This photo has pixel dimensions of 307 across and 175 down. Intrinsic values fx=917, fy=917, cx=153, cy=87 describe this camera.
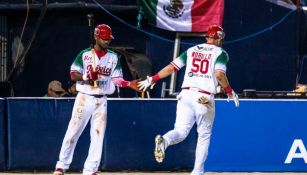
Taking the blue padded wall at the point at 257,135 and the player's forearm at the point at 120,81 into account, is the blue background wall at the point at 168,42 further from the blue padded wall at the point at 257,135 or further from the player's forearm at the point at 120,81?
the player's forearm at the point at 120,81

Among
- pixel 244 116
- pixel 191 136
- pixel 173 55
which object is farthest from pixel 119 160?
pixel 173 55

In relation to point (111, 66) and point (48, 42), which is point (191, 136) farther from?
point (48, 42)

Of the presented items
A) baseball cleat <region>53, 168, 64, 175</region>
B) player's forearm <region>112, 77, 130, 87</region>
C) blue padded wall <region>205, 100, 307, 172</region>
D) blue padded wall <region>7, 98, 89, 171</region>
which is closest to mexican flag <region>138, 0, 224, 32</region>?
blue padded wall <region>205, 100, 307, 172</region>

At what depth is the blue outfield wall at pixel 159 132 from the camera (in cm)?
1327

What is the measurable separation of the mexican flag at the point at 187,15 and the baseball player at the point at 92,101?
4.72m

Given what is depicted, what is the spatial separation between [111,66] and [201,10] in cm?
496

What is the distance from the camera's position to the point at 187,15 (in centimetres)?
1697

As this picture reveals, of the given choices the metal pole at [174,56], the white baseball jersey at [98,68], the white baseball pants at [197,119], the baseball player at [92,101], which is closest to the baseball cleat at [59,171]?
the baseball player at [92,101]

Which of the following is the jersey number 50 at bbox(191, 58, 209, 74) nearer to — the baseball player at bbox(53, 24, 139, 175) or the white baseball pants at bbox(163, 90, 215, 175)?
the white baseball pants at bbox(163, 90, 215, 175)

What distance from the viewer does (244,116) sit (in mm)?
13703

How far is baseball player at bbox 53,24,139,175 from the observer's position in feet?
39.9

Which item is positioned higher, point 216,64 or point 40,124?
point 216,64

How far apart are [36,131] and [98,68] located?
66.6 inches

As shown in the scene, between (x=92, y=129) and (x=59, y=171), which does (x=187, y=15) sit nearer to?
(x=92, y=129)
